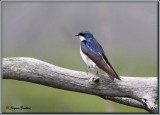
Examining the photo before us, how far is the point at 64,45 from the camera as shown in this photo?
41.4ft

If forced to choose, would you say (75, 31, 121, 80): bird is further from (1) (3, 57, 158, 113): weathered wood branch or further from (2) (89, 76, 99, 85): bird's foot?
(2) (89, 76, 99, 85): bird's foot

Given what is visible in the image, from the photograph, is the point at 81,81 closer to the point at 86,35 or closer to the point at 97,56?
the point at 97,56

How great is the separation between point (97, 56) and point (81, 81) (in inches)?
23.8

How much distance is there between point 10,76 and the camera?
584cm

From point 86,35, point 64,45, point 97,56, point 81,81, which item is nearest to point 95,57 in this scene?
point 97,56

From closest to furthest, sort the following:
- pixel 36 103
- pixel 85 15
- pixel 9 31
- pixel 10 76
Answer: pixel 10 76 → pixel 36 103 → pixel 9 31 → pixel 85 15

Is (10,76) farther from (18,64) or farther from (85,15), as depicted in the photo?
(85,15)

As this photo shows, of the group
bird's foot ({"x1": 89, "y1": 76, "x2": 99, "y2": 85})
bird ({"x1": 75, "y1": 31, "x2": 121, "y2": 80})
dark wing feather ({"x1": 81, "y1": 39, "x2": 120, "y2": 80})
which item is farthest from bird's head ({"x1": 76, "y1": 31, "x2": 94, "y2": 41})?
bird's foot ({"x1": 89, "y1": 76, "x2": 99, "y2": 85})

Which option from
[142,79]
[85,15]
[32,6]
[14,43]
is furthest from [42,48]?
[142,79]

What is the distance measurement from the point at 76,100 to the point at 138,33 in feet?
8.44

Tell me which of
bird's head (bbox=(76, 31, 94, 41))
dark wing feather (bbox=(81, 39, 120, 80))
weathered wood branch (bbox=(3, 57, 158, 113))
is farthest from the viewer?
bird's head (bbox=(76, 31, 94, 41))

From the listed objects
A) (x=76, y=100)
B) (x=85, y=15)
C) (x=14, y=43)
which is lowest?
(x=76, y=100)

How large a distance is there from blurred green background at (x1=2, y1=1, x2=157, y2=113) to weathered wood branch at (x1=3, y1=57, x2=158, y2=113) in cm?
257

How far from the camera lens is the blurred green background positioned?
372 inches
